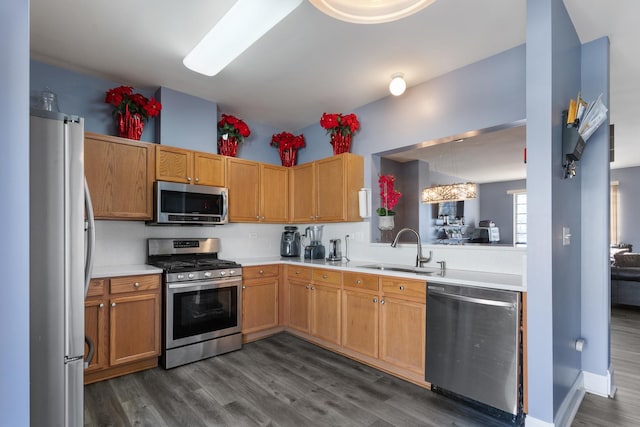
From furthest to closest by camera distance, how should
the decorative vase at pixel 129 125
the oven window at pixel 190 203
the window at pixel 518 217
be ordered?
the window at pixel 518 217, the oven window at pixel 190 203, the decorative vase at pixel 129 125

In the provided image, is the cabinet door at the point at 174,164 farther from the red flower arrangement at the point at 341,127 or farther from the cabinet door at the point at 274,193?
the red flower arrangement at the point at 341,127

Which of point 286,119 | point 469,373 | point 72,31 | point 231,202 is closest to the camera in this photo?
point 469,373

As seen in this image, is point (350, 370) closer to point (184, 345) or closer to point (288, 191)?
point (184, 345)

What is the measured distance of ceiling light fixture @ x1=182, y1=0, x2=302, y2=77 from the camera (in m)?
1.95

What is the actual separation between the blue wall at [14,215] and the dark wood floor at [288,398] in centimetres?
136

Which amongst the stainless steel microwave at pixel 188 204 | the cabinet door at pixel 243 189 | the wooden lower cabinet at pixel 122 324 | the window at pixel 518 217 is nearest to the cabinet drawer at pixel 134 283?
the wooden lower cabinet at pixel 122 324

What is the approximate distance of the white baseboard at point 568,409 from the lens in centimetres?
191

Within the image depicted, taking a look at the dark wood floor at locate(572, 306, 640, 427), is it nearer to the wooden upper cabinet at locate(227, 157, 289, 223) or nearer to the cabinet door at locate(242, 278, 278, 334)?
the cabinet door at locate(242, 278, 278, 334)

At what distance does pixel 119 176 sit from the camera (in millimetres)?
2971

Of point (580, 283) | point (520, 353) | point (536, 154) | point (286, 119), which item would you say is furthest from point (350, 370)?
point (286, 119)

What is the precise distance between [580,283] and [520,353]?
999 mm

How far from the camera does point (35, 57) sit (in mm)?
2756

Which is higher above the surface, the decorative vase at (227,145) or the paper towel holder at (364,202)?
the decorative vase at (227,145)

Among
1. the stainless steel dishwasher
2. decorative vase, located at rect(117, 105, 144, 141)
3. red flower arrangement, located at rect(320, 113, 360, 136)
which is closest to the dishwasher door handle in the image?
the stainless steel dishwasher
